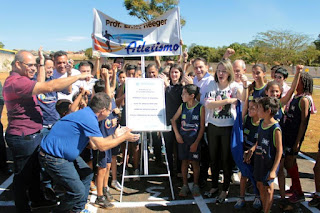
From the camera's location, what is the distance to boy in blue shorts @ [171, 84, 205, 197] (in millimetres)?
4012

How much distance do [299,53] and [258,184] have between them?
58032 millimetres

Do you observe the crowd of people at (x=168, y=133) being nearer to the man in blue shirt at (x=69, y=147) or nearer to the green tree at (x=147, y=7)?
the man in blue shirt at (x=69, y=147)

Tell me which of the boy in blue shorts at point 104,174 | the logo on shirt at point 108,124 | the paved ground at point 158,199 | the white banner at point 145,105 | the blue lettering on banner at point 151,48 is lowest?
the paved ground at point 158,199

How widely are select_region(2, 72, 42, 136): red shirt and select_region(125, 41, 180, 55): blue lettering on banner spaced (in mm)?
2135

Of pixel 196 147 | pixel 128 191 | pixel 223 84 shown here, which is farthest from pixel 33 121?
pixel 223 84

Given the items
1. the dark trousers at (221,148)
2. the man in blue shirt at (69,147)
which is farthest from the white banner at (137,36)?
the man in blue shirt at (69,147)

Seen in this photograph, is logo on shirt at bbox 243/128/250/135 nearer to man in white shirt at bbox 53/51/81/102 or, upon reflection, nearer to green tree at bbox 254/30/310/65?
man in white shirt at bbox 53/51/81/102

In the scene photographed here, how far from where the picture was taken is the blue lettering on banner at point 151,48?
4.84 m

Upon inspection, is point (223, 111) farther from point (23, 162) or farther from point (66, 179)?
point (23, 162)

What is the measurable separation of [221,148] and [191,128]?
553 millimetres

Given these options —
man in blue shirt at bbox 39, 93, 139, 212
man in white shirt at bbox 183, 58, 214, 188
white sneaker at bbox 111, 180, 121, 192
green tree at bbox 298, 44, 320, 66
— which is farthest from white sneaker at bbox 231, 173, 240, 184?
green tree at bbox 298, 44, 320, 66

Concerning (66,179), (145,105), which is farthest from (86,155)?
(145,105)

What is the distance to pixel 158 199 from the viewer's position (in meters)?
4.09

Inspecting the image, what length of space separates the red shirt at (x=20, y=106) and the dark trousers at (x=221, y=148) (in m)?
2.51
